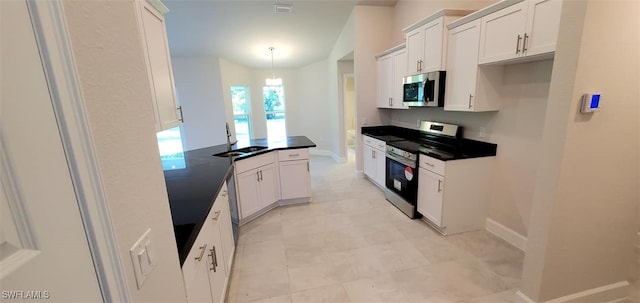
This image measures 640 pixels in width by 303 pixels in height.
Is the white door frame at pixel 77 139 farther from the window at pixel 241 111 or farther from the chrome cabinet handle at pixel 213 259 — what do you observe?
the window at pixel 241 111

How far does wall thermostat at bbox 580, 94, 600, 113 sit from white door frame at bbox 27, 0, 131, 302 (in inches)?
85.3

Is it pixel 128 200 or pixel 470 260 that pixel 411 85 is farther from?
pixel 128 200

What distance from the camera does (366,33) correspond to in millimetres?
4527

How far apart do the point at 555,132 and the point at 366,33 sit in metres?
3.65

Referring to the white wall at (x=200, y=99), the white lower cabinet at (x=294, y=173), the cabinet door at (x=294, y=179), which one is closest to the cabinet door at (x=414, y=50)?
the white lower cabinet at (x=294, y=173)

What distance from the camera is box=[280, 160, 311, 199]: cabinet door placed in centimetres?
358

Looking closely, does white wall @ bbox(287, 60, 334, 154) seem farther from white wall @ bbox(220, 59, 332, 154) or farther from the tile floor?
the tile floor

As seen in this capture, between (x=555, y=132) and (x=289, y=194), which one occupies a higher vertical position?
(x=555, y=132)

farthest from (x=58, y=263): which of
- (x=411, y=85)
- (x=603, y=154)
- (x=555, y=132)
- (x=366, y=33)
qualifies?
(x=366, y=33)

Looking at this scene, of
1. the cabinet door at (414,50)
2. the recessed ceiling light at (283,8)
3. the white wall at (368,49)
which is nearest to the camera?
the cabinet door at (414,50)

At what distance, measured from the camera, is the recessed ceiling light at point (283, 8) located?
403cm

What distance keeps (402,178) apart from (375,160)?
3.08ft

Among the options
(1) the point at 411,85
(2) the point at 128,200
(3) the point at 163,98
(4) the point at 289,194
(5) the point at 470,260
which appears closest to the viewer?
(2) the point at 128,200

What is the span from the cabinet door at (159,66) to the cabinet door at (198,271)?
76 centimetres
